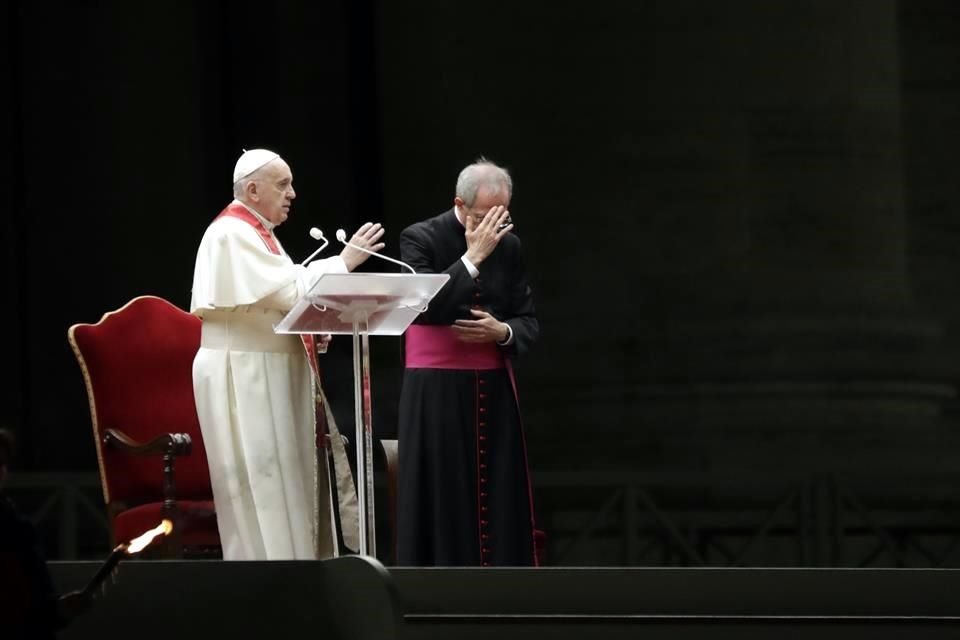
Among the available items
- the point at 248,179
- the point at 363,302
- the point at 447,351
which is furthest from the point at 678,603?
the point at 248,179

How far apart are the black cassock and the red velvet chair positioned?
2.11 ft

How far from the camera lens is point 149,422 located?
623 cm

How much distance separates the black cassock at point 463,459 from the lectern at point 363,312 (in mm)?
671

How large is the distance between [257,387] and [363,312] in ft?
2.57

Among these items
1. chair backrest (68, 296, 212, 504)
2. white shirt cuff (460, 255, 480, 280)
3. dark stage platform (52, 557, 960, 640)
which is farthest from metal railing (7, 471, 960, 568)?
dark stage platform (52, 557, 960, 640)

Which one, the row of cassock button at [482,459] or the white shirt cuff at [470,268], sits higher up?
the white shirt cuff at [470,268]

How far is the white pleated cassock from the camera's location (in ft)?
19.5

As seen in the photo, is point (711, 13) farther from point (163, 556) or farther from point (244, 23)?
point (163, 556)

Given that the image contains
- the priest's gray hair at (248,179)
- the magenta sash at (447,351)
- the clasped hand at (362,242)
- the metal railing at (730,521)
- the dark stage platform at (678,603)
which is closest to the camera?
the dark stage platform at (678,603)

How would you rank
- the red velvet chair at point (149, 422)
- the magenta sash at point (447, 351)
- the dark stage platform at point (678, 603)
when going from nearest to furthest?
the dark stage platform at point (678, 603) < the red velvet chair at point (149, 422) < the magenta sash at point (447, 351)

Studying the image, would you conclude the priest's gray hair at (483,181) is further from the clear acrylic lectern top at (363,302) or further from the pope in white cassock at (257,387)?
the clear acrylic lectern top at (363,302)

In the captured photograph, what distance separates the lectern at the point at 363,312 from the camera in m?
5.17

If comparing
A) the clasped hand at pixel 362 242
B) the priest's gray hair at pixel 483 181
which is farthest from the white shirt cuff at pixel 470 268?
the clasped hand at pixel 362 242

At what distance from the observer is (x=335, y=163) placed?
29.6ft
